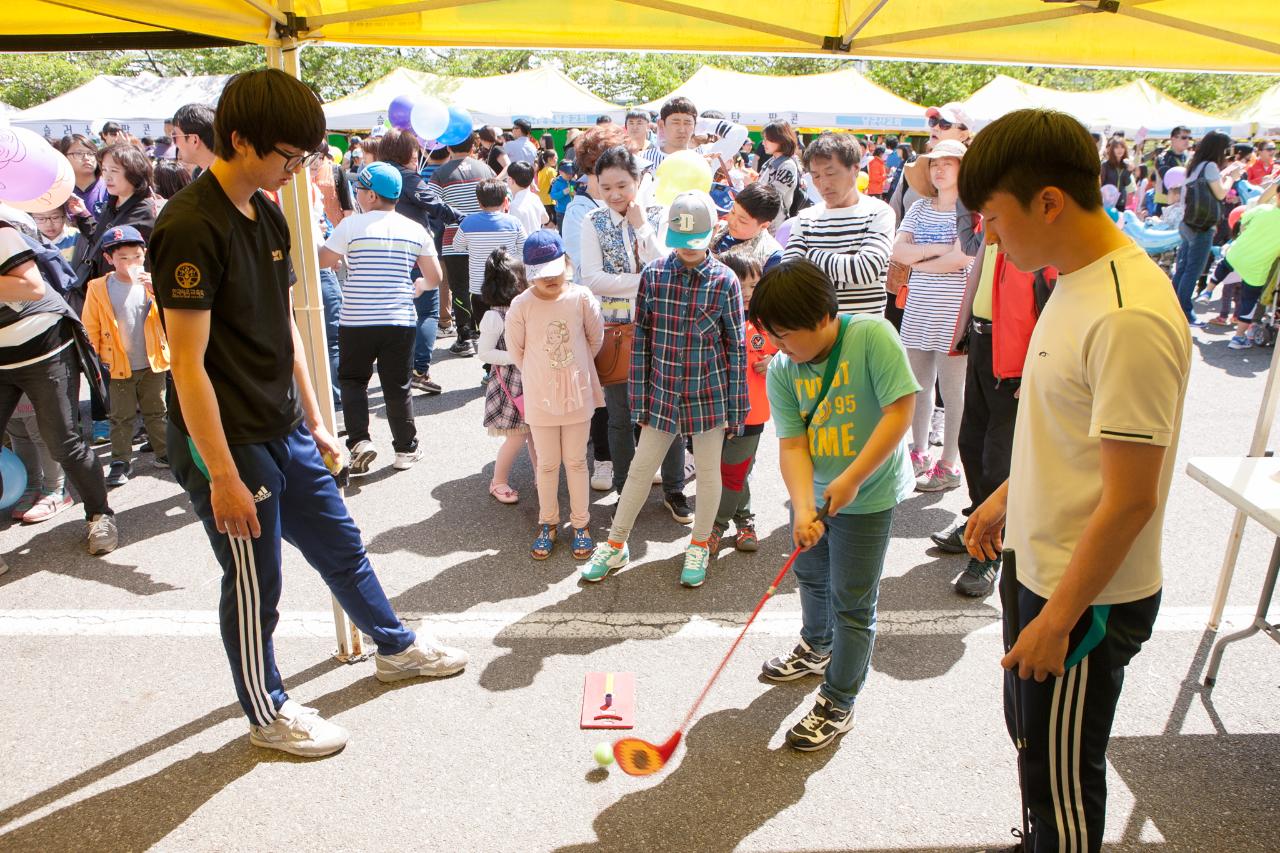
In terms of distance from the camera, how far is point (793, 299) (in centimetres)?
250

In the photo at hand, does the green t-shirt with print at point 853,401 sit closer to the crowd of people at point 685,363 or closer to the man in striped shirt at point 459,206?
the crowd of people at point 685,363

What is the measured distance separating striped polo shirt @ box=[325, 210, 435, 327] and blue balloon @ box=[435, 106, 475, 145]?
4.16 meters

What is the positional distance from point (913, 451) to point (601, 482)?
191cm

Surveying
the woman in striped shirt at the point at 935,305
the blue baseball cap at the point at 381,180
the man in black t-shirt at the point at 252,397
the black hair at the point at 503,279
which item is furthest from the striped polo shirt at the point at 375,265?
the woman in striped shirt at the point at 935,305

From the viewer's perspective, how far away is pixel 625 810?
2.63 meters

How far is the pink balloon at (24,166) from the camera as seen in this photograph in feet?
12.2

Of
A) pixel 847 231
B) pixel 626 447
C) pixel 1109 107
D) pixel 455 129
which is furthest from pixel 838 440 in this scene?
pixel 1109 107

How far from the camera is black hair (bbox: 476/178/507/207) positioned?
21.9 feet

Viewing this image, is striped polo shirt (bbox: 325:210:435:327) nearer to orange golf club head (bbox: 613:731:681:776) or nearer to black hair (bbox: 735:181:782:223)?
black hair (bbox: 735:181:782:223)

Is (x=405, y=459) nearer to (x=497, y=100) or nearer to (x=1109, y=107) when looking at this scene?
(x=497, y=100)

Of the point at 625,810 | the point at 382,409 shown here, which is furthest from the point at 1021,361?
the point at 382,409

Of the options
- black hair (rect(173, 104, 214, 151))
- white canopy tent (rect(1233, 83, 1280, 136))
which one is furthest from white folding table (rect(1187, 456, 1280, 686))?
white canopy tent (rect(1233, 83, 1280, 136))

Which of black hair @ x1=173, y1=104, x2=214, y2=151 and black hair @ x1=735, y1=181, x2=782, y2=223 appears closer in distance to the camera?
black hair @ x1=173, y1=104, x2=214, y2=151

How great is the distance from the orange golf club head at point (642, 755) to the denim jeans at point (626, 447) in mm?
2016
